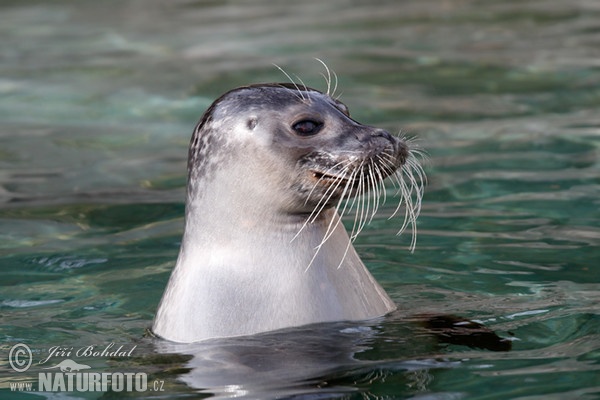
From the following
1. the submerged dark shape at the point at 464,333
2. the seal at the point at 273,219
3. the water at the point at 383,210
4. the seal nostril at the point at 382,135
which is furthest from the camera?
the seal nostril at the point at 382,135

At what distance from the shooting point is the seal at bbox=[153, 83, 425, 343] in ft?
14.7

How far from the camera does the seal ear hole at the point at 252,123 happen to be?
4.63 meters

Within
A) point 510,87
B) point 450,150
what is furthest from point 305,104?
point 510,87

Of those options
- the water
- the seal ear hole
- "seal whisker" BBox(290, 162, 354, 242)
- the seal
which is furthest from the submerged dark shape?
the seal ear hole

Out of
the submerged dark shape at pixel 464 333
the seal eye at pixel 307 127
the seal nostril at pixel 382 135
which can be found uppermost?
the seal eye at pixel 307 127

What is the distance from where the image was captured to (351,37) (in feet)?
39.2

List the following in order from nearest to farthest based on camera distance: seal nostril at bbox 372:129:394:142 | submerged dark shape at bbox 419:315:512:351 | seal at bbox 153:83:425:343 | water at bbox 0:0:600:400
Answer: water at bbox 0:0:600:400
submerged dark shape at bbox 419:315:512:351
seal at bbox 153:83:425:343
seal nostril at bbox 372:129:394:142

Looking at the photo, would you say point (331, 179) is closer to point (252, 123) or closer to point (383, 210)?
point (252, 123)

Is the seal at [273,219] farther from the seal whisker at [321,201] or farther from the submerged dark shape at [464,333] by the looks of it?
the submerged dark shape at [464,333]

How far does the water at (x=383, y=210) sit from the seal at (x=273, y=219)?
5.0 inches

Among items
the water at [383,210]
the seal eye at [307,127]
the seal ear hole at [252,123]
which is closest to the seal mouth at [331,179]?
the seal eye at [307,127]

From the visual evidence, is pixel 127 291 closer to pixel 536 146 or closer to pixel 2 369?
pixel 2 369

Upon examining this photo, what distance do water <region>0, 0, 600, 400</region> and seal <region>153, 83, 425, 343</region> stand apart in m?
0.13

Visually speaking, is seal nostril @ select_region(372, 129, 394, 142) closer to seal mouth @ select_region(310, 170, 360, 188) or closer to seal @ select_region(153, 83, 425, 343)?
seal @ select_region(153, 83, 425, 343)
